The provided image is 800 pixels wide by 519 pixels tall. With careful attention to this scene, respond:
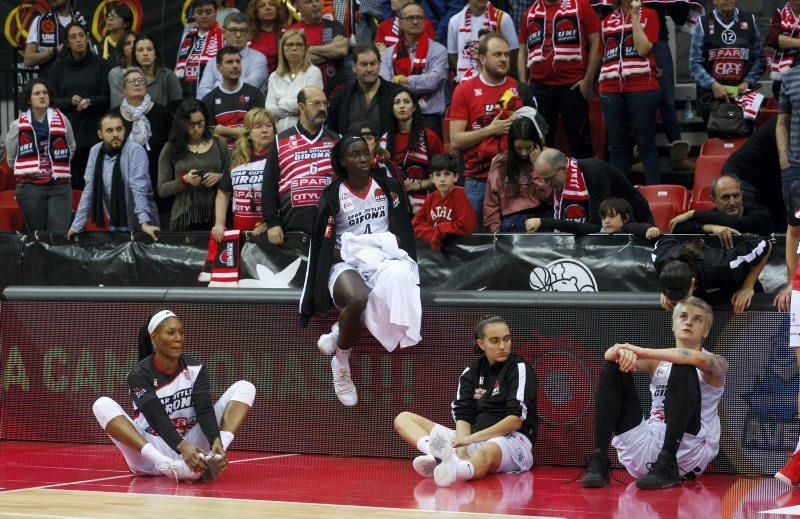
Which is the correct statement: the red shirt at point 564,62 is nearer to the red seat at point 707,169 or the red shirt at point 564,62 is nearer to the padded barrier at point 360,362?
the red seat at point 707,169

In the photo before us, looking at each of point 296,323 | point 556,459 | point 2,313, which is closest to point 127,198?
point 2,313

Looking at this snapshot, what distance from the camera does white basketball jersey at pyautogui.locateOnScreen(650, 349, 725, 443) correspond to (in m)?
7.93

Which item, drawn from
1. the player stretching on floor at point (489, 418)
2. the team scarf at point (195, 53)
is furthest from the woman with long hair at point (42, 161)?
the player stretching on floor at point (489, 418)

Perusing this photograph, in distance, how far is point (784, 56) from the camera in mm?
12039

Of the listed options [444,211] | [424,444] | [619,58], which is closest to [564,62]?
[619,58]

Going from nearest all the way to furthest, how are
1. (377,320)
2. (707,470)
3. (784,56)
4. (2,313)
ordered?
(707,470), (377,320), (2,313), (784,56)

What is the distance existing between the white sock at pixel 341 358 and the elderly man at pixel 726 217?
2.39 meters

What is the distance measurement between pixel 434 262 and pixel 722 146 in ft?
10.7

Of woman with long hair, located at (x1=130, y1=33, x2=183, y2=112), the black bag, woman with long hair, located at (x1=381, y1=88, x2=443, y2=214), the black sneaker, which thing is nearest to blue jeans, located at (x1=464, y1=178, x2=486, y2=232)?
woman with long hair, located at (x1=381, y1=88, x2=443, y2=214)

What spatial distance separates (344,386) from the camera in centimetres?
909

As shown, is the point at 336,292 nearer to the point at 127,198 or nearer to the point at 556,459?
the point at 556,459

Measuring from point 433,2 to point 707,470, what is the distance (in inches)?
267

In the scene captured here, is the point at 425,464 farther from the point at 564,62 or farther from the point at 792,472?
the point at 564,62

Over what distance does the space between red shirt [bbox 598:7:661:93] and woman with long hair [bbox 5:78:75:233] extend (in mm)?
Result: 5018
